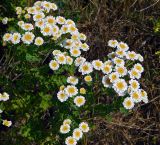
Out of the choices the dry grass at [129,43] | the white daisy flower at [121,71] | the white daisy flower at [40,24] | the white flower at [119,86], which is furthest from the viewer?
the dry grass at [129,43]

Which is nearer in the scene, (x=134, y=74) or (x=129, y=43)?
(x=134, y=74)

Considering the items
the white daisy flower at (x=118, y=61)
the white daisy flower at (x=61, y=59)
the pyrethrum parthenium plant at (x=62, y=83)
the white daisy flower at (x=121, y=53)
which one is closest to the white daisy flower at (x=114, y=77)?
the pyrethrum parthenium plant at (x=62, y=83)

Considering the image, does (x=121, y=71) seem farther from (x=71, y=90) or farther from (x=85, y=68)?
(x=71, y=90)

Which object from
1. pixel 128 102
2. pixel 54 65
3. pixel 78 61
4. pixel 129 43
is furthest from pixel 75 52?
pixel 129 43

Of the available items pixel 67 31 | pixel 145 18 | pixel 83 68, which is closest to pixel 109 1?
pixel 145 18

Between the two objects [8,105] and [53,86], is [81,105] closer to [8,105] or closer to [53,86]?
[53,86]

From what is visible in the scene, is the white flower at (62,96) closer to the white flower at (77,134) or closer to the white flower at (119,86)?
the white flower at (77,134)

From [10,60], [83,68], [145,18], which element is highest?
[145,18]
